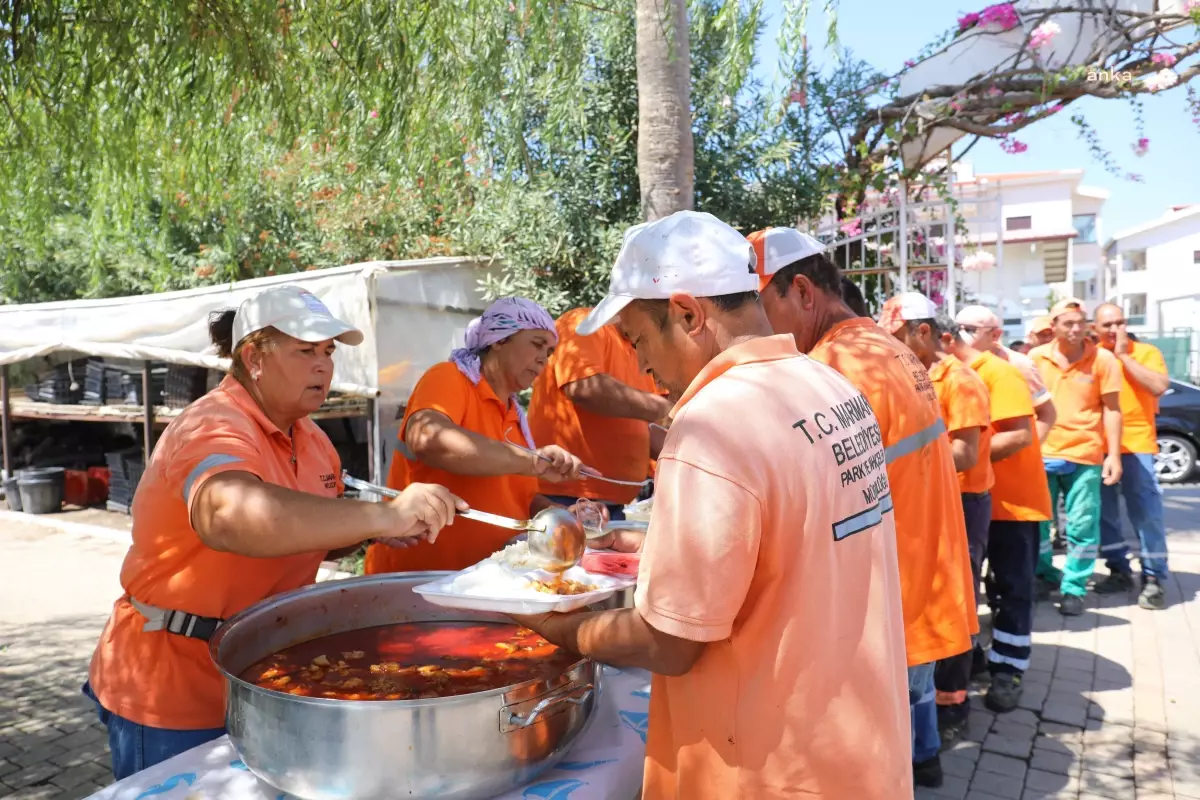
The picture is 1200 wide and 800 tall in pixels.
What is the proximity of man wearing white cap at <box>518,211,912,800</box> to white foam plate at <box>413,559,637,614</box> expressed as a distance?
176 millimetres

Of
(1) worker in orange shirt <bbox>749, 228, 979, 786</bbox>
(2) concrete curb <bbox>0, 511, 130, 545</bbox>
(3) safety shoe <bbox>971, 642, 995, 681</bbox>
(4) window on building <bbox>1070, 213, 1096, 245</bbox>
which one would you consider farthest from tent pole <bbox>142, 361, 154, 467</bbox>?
(4) window on building <bbox>1070, 213, 1096, 245</bbox>

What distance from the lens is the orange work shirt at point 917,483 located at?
2.62 meters

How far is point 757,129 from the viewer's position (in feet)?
26.8

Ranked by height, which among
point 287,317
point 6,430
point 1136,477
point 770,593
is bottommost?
point 1136,477

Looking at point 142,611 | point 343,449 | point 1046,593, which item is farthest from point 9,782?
point 1046,593

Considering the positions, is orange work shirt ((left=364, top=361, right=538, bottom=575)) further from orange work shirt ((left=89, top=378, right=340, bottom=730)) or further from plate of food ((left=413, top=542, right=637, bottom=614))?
orange work shirt ((left=89, top=378, right=340, bottom=730))

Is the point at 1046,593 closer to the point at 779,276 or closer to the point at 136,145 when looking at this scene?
the point at 779,276

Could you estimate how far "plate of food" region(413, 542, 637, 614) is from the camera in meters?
1.76

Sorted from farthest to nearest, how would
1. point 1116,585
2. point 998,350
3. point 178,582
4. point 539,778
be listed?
1. point 1116,585
2. point 998,350
3. point 178,582
4. point 539,778

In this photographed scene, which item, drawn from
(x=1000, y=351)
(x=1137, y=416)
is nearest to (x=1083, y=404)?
(x=1137, y=416)

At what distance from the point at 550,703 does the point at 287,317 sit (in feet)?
4.00

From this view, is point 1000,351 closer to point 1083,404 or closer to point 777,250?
point 1083,404

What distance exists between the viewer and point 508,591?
1950 mm

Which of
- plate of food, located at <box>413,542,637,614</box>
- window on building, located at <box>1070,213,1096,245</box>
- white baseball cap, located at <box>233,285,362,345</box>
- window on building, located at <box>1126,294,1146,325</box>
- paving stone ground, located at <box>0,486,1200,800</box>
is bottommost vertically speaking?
paving stone ground, located at <box>0,486,1200,800</box>
